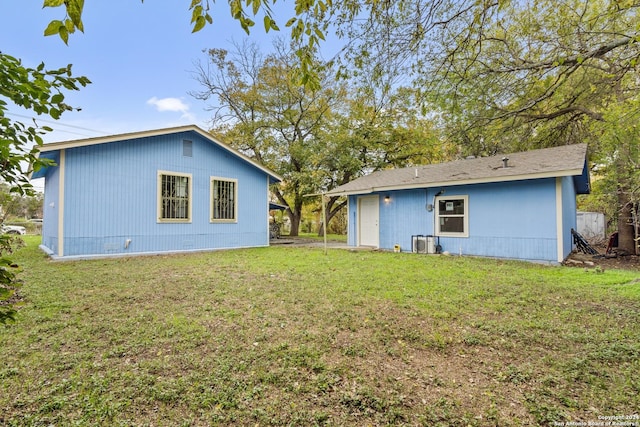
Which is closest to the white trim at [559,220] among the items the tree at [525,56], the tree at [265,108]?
the tree at [525,56]

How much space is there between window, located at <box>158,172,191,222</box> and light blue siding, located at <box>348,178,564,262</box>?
7435mm

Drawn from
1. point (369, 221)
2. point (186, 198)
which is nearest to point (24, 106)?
point (186, 198)

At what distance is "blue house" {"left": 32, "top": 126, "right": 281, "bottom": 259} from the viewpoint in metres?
8.46

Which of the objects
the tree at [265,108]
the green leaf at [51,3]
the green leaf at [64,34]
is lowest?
the green leaf at [64,34]

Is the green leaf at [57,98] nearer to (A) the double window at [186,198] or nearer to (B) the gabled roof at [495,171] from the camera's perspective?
(B) the gabled roof at [495,171]

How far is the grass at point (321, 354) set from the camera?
81.4 inches

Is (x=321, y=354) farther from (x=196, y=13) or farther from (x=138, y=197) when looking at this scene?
(x=138, y=197)

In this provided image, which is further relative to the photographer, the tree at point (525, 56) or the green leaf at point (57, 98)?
the tree at point (525, 56)

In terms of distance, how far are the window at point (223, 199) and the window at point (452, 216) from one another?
24.1ft

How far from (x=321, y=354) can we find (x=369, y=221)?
948 centimetres

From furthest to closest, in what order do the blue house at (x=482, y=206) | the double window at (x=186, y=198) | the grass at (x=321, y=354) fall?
1. the double window at (x=186, y=198)
2. the blue house at (x=482, y=206)
3. the grass at (x=321, y=354)

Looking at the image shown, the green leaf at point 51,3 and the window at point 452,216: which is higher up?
the green leaf at point 51,3

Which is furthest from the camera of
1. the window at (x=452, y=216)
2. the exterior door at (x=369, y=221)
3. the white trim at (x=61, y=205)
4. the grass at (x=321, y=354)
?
the exterior door at (x=369, y=221)

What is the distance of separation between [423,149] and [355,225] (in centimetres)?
857
